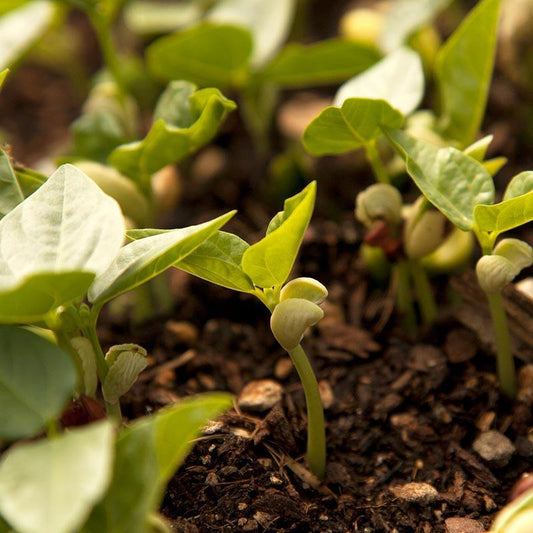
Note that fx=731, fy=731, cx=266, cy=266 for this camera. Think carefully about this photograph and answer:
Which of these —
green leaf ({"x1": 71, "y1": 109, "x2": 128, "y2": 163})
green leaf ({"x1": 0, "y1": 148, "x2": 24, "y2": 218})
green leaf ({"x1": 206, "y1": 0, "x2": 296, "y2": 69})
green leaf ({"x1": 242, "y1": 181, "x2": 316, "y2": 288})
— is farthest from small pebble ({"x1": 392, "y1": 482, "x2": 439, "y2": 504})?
green leaf ({"x1": 206, "y1": 0, "x2": 296, "y2": 69})

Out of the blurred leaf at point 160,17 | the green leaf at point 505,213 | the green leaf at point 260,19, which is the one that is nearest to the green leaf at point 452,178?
the green leaf at point 505,213

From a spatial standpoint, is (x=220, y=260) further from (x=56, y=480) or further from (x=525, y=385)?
(x=525, y=385)

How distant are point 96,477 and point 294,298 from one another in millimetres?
264

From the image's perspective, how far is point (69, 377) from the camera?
1.77 feet

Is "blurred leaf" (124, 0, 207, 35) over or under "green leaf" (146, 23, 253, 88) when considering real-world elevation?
under

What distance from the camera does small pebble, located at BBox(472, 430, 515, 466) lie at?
0.77 meters

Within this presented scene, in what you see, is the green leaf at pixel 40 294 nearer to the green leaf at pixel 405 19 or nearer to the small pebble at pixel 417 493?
the small pebble at pixel 417 493

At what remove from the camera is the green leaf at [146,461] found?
1.67 feet

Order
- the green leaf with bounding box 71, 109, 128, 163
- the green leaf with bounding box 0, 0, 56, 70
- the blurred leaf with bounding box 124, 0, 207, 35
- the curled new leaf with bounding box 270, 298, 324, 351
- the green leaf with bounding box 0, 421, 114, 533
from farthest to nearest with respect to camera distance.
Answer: the blurred leaf with bounding box 124, 0, 207, 35, the green leaf with bounding box 0, 0, 56, 70, the green leaf with bounding box 71, 109, 128, 163, the curled new leaf with bounding box 270, 298, 324, 351, the green leaf with bounding box 0, 421, 114, 533

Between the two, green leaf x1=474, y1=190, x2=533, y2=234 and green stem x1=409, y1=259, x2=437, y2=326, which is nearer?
green leaf x1=474, y1=190, x2=533, y2=234

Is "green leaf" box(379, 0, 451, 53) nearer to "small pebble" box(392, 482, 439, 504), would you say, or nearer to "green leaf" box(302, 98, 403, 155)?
"green leaf" box(302, 98, 403, 155)

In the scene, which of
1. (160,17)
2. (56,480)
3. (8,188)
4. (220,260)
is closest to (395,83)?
(220,260)

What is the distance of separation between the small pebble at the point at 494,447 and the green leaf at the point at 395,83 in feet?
1.23

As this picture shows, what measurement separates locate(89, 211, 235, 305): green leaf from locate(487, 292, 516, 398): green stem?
0.32m
